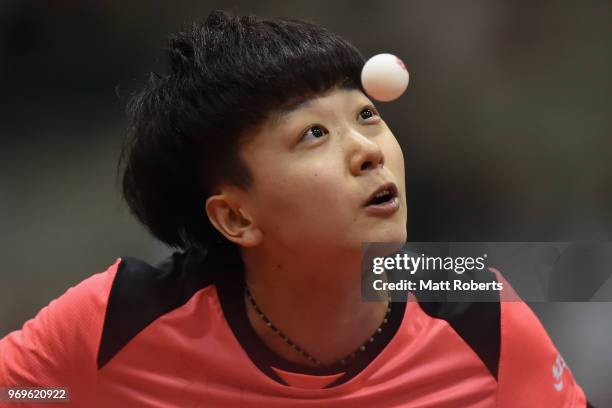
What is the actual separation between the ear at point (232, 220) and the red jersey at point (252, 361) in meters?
0.12

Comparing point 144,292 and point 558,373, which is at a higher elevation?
point 144,292

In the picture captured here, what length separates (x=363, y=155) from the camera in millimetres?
969

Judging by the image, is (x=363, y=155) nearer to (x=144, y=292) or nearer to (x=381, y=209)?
(x=381, y=209)

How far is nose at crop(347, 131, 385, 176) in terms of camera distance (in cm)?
97

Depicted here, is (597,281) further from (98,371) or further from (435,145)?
(98,371)

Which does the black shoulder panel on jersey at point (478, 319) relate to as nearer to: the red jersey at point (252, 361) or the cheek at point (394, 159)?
the red jersey at point (252, 361)

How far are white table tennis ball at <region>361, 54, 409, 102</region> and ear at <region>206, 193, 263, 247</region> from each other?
Result: 22 centimetres

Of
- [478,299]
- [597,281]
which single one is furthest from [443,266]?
[597,281]

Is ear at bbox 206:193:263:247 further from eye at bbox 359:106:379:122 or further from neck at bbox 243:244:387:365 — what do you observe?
eye at bbox 359:106:379:122

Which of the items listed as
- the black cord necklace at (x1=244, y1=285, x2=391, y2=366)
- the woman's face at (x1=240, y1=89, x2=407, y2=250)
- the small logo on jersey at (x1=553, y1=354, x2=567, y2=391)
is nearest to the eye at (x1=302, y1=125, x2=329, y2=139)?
the woman's face at (x1=240, y1=89, x2=407, y2=250)

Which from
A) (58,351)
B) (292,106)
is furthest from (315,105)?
(58,351)

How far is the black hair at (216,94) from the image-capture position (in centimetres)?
100

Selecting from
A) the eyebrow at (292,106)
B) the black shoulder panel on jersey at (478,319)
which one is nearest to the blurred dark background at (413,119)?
the black shoulder panel on jersey at (478,319)

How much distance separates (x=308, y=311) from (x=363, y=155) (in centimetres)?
24
